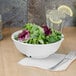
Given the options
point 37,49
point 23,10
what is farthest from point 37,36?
point 23,10

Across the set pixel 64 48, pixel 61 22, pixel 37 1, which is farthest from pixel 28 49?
pixel 37 1

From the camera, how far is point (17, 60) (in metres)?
1.11

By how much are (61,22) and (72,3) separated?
198 mm

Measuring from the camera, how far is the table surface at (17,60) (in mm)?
1001

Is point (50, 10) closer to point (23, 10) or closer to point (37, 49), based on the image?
point (23, 10)

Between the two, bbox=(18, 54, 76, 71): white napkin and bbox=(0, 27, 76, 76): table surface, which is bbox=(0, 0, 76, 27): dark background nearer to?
bbox=(0, 27, 76, 76): table surface

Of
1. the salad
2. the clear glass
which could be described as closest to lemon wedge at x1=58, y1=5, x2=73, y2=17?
the clear glass

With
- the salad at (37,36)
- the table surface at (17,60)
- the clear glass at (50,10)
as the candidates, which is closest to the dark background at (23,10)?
the clear glass at (50,10)

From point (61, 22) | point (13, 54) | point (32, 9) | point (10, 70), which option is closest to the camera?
point (10, 70)

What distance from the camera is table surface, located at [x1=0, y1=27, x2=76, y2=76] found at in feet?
3.28

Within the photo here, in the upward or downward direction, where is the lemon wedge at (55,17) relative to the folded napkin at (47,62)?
upward

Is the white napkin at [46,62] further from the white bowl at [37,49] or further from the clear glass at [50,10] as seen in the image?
the clear glass at [50,10]

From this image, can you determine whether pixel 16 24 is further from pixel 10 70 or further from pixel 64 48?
pixel 10 70

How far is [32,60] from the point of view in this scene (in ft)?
3.59
